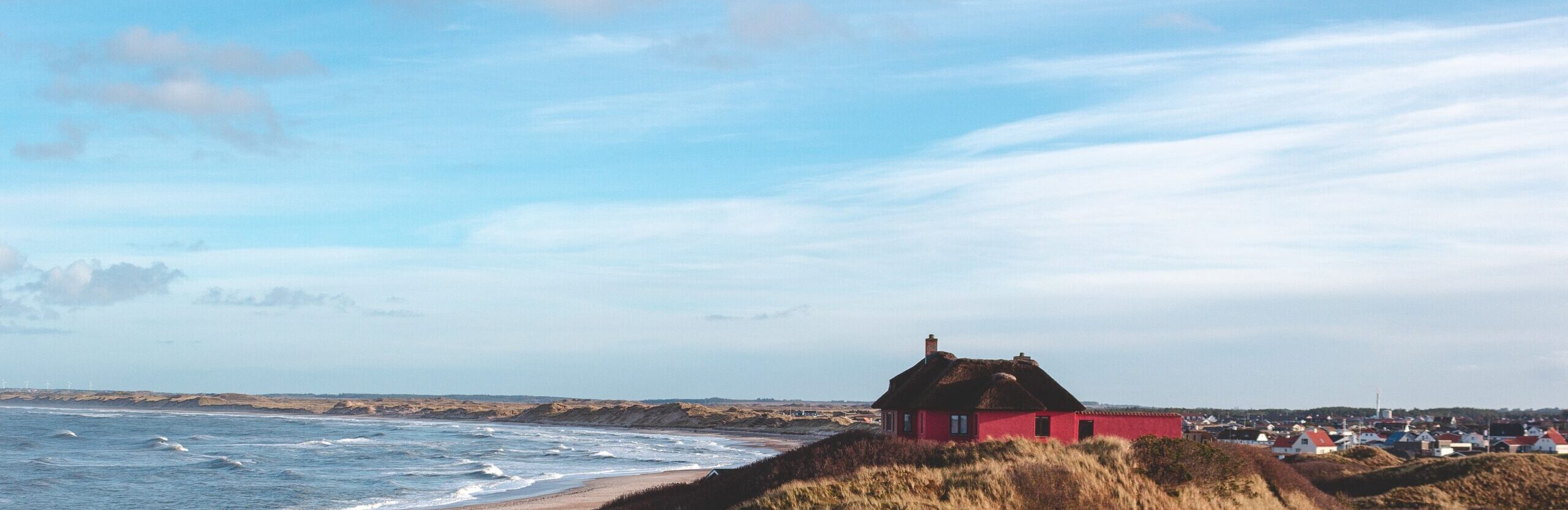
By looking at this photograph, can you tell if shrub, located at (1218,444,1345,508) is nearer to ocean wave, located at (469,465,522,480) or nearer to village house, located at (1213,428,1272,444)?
ocean wave, located at (469,465,522,480)

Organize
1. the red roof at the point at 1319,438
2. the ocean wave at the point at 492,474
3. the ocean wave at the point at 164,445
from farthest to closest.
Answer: the ocean wave at the point at 164,445 < the red roof at the point at 1319,438 < the ocean wave at the point at 492,474

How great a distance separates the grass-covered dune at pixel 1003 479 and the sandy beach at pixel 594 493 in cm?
1148

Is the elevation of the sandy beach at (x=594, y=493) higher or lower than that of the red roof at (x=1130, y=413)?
lower

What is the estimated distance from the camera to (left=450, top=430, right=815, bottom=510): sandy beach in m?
Answer: 47.4

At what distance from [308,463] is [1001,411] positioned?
2021 inches

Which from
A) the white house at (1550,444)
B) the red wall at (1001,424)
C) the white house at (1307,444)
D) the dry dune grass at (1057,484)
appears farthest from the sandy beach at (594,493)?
the white house at (1550,444)

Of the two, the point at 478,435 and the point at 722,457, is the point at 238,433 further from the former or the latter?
the point at 722,457

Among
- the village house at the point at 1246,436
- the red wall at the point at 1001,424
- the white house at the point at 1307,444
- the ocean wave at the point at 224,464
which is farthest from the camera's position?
the village house at the point at 1246,436

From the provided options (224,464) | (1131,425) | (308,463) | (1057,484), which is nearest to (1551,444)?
(1131,425)

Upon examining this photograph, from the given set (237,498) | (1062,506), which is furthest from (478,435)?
(1062,506)

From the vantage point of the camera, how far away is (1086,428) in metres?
38.1

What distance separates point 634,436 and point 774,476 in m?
94.0

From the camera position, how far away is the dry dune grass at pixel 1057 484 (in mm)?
25734

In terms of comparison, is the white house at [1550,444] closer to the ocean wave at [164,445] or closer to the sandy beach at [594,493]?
the sandy beach at [594,493]
